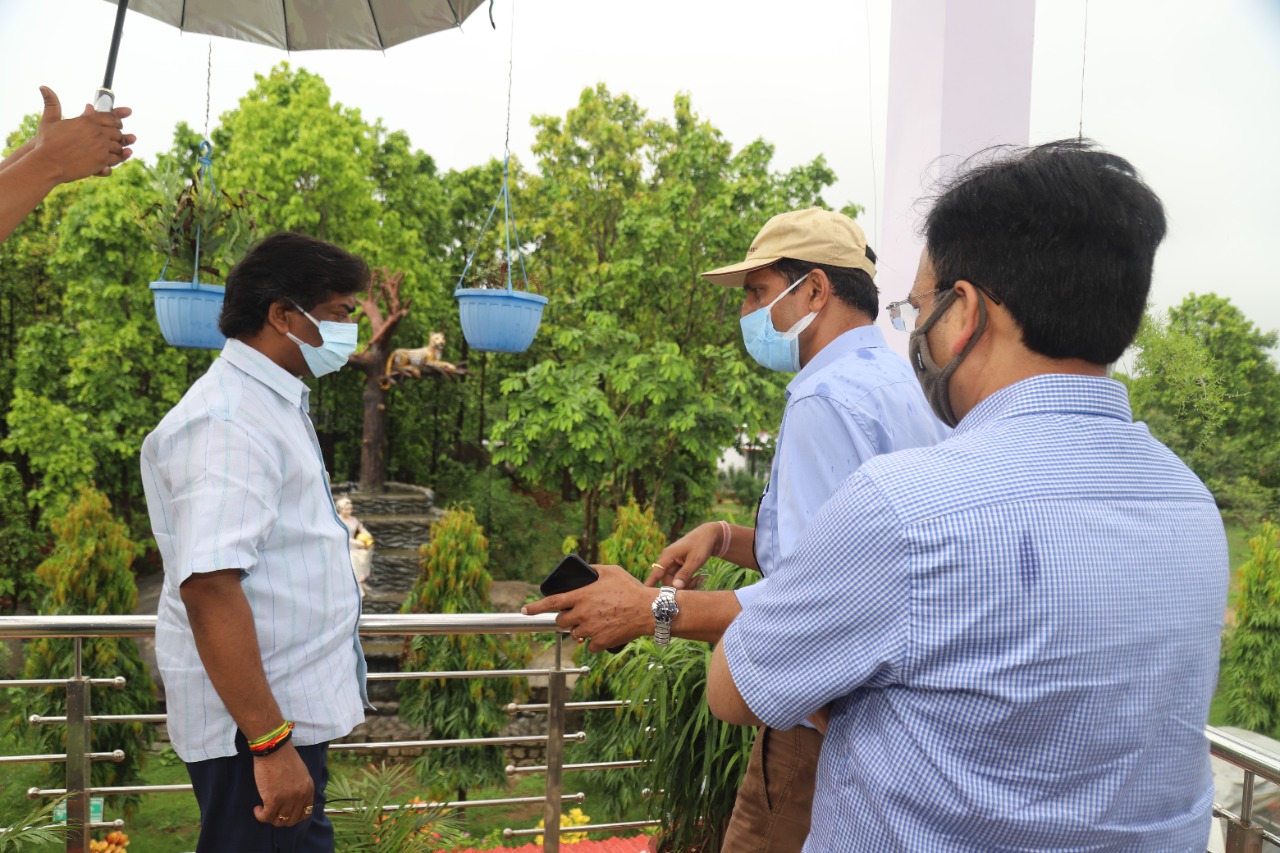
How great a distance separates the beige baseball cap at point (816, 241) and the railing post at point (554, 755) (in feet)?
3.42

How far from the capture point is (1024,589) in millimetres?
694

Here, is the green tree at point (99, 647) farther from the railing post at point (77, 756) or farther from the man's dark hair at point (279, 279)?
the man's dark hair at point (279, 279)

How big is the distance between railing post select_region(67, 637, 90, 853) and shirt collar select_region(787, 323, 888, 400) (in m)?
1.52

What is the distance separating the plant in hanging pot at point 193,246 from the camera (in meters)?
2.95

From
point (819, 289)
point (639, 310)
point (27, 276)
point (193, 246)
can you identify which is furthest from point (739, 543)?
point (27, 276)

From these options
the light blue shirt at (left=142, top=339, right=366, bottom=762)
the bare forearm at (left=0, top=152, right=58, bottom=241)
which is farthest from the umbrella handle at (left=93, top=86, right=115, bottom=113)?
the light blue shirt at (left=142, top=339, right=366, bottom=762)

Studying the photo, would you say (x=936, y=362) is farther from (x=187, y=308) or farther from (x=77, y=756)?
(x=187, y=308)

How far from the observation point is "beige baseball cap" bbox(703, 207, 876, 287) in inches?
60.7

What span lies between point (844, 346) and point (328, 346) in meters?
0.85

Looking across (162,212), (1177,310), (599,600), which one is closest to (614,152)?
(162,212)

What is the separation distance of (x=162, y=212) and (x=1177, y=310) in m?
3.14

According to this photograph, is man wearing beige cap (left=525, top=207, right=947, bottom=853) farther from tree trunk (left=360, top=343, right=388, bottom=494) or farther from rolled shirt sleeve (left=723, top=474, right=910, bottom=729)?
tree trunk (left=360, top=343, right=388, bottom=494)

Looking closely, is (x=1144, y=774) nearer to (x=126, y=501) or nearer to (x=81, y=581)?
(x=81, y=581)

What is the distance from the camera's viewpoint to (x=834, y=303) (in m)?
1.57
